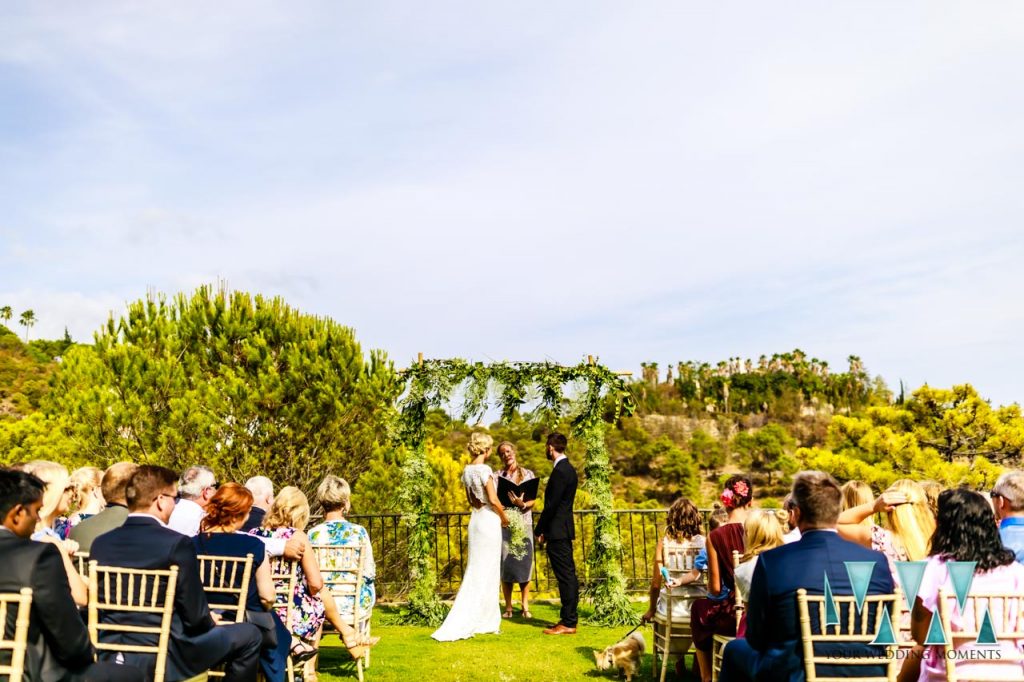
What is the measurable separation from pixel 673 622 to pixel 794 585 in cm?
283

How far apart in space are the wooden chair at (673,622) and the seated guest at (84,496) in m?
3.97

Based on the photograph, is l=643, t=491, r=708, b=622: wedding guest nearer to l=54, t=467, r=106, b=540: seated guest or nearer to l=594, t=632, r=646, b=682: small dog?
l=594, t=632, r=646, b=682: small dog

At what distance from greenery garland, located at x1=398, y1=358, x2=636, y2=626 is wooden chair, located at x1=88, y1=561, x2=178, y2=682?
18.9ft

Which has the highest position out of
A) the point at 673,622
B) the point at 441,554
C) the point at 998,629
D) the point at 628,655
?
the point at 998,629

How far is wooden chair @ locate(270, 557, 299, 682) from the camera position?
4922 mm

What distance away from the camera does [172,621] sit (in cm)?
383

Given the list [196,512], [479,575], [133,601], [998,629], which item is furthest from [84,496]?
[998,629]

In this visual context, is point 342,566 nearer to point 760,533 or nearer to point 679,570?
point 679,570

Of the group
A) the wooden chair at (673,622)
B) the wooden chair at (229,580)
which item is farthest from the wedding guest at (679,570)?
the wooden chair at (229,580)

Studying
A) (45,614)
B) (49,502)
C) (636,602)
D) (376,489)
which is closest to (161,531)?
(45,614)

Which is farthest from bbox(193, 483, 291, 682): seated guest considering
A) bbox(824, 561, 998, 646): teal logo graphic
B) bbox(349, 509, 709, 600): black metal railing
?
bbox(349, 509, 709, 600): black metal railing

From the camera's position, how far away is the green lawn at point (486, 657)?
6402 millimetres

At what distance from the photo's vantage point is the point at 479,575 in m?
8.34

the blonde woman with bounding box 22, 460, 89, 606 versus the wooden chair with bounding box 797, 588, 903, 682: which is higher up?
the blonde woman with bounding box 22, 460, 89, 606
